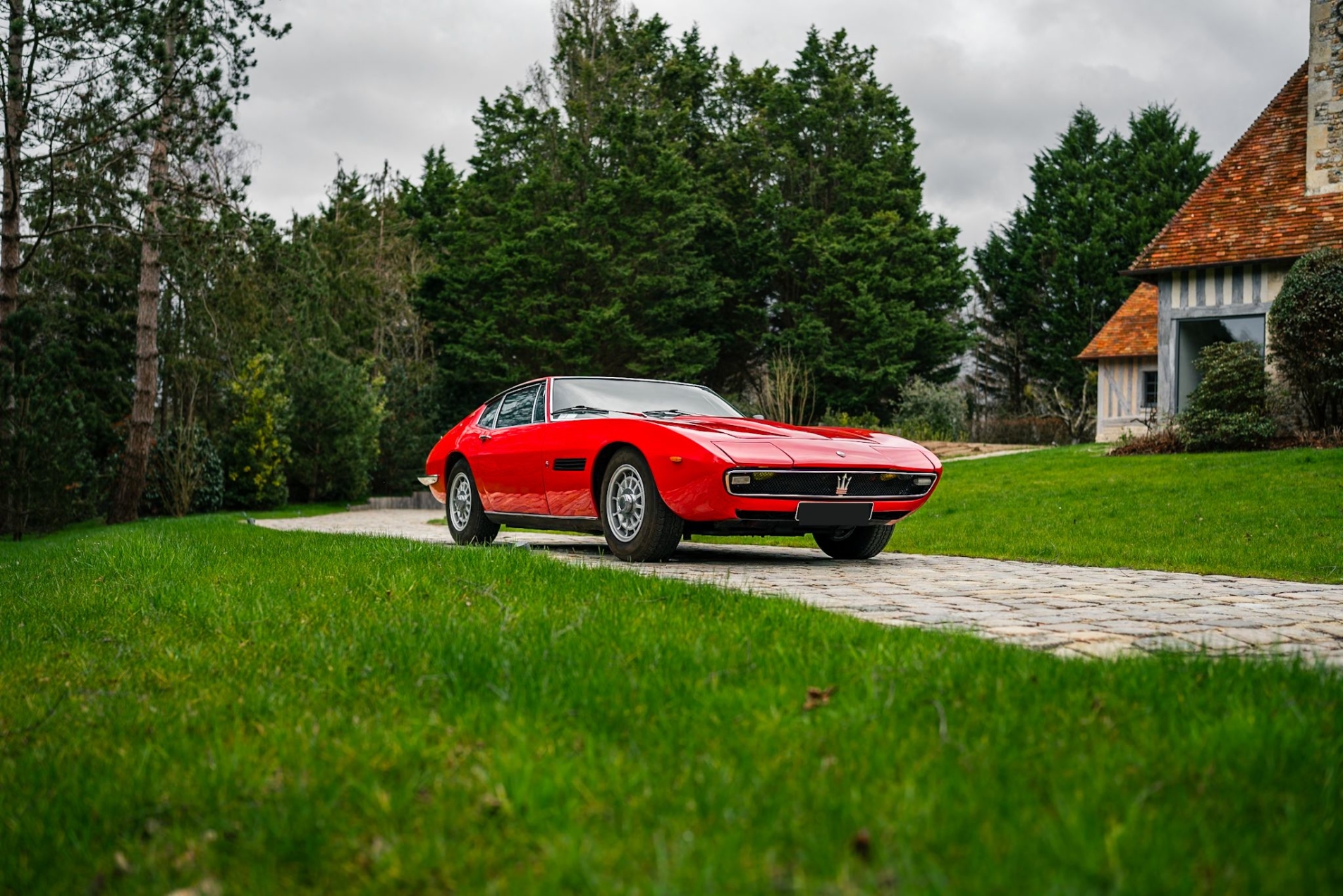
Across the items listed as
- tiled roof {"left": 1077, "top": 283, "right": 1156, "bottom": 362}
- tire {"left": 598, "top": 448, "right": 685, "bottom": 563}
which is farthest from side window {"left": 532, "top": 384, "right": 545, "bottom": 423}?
tiled roof {"left": 1077, "top": 283, "right": 1156, "bottom": 362}

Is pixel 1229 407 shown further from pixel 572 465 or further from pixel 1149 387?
pixel 572 465

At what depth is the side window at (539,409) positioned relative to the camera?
8.67m

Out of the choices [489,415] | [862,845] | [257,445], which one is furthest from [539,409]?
[257,445]

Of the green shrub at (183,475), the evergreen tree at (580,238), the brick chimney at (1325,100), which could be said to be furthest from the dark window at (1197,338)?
the green shrub at (183,475)

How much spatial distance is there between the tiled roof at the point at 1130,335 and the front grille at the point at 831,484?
23396 millimetres

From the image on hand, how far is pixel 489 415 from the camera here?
9.59m

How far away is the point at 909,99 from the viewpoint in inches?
1560

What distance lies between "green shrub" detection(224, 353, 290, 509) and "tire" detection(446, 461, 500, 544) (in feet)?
46.6

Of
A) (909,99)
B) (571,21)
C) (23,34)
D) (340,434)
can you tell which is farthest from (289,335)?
(909,99)

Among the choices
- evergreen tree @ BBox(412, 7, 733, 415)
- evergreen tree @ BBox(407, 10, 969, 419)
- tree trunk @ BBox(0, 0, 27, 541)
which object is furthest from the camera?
evergreen tree @ BBox(407, 10, 969, 419)

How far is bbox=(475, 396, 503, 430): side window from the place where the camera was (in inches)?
373

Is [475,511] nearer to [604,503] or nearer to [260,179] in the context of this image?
[604,503]

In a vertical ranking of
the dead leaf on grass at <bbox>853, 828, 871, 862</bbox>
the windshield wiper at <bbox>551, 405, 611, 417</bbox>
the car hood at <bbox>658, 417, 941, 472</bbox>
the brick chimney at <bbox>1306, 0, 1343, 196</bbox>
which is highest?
the brick chimney at <bbox>1306, 0, 1343, 196</bbox>

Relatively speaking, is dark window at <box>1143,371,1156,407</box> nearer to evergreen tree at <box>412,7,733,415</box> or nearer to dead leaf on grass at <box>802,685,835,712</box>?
evergreen tree at <box>412,7,733,415</box>
